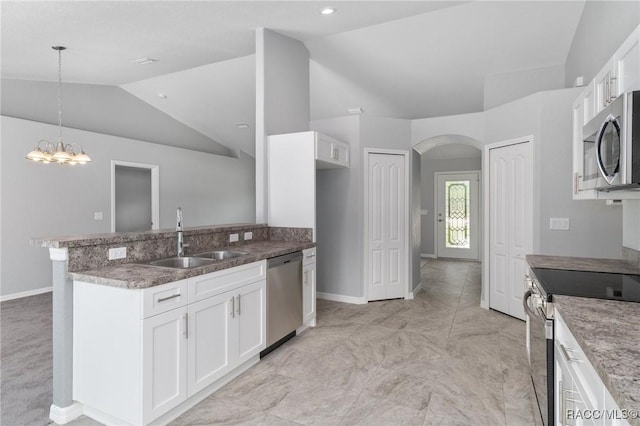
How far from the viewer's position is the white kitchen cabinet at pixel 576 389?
94 centimetres

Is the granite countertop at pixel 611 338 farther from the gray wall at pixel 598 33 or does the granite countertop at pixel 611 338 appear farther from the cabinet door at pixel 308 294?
the cabinet door at pixel 308 294

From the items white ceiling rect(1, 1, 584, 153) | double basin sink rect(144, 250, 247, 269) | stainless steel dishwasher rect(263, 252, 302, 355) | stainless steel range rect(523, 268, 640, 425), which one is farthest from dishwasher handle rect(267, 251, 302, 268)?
white ceiling rect(1, 1, 584, 153)

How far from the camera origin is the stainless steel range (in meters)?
1.63

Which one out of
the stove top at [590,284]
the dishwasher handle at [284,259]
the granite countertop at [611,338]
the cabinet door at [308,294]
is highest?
the stove top at [590,284]

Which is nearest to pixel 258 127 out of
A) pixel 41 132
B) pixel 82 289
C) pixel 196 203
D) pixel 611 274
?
pixel 82 289

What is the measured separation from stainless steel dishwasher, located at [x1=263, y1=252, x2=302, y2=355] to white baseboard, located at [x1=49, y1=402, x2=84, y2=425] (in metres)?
1.32

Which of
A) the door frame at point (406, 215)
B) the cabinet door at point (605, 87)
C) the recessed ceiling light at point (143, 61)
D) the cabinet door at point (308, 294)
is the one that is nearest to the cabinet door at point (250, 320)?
the cabinet door at point (308, 294)

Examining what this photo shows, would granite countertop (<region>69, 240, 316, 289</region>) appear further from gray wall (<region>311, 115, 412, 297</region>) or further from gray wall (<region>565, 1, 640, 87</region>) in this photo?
gray wall (<region>565, 1, 640, 87</region>)

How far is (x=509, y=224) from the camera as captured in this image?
412 centimetres

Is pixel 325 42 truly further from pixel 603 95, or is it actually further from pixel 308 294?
pixel 603 95

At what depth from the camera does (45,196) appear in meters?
5.22

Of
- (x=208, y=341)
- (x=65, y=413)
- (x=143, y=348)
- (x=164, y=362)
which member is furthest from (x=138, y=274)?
(x=65, y=413)

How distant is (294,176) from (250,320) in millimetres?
1637

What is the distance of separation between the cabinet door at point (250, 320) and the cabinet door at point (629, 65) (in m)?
2.54
